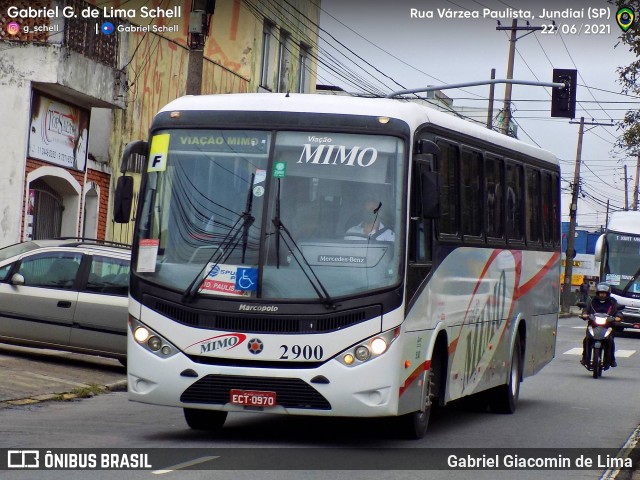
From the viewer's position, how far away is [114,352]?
17.2 metres

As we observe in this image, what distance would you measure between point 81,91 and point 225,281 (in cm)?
1409

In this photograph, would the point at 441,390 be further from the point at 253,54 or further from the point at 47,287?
the point at 253,54

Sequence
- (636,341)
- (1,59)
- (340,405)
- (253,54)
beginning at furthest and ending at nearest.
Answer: (636,341), (253,54), (1,59), (340,405)

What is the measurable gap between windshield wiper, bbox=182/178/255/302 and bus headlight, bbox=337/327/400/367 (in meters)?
1.23

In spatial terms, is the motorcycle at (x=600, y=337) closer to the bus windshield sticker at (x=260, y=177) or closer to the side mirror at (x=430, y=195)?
the side mirror at (x=430, y=195)

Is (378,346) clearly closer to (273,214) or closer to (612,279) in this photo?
(273,214)

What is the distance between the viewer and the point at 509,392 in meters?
15.9

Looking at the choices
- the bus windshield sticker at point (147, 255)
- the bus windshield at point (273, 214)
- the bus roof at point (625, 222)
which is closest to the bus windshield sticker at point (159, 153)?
the bus windshield at point (273, 214)

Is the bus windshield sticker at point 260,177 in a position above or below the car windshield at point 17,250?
above

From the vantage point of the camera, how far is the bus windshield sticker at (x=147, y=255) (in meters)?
11.1

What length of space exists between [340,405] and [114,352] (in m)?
7.25

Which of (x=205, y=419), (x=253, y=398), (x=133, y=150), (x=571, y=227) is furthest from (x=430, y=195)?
(x=571, y=227)

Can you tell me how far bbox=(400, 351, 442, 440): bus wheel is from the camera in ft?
38.7

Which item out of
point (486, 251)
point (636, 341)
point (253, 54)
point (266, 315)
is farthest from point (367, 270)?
point (636, 341)
